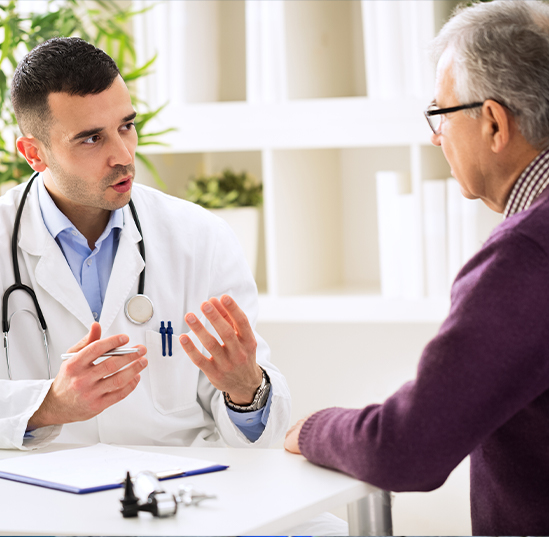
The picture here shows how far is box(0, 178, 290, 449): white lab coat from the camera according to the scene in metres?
1.64

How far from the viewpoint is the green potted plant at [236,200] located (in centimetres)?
255

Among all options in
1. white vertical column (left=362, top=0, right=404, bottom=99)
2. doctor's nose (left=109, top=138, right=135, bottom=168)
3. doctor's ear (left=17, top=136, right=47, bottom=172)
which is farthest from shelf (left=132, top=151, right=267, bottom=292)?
doctor's nose (left=109, top=138, right=135, bottom=168)

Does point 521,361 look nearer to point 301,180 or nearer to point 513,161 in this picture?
point 513,161

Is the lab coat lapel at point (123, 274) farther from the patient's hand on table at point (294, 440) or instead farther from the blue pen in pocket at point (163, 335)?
the patient's hand on table at point (294, 440)

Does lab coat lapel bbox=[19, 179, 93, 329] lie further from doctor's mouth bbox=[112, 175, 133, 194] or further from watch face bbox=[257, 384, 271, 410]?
watch face bbox=[257, 384, 271, 410]

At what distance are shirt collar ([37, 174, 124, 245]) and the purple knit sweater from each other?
896 millimetres

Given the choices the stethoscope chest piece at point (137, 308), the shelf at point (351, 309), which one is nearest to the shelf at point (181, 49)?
the shelf at point (351, 309)

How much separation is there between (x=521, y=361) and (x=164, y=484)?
1.81 ft

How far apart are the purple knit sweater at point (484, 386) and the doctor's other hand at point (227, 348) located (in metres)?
0.37

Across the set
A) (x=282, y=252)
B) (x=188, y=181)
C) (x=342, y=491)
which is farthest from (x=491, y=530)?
(x=188, y=181)

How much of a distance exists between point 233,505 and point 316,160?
5.87 feet

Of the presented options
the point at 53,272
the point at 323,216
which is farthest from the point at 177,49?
the point at 53,272

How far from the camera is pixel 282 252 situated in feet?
8.25

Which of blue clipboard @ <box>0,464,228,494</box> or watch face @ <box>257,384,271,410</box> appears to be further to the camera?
watch face @ <box>257,384,271,410</box>
